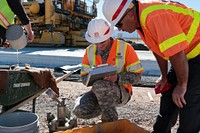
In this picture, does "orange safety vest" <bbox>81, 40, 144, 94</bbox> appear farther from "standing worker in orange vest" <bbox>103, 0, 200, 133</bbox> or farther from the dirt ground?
"standing worker in orange vest" <bbox>103, 0, 200, 133</bbox>

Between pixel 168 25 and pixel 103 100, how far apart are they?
1.30 metres

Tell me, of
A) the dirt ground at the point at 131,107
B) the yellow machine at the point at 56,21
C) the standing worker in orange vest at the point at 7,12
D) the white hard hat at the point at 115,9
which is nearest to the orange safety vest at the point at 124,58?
the dirt ground at the point at 131,107

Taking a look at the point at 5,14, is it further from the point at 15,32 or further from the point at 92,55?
the point at 92,55

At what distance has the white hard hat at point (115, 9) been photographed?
1.90m

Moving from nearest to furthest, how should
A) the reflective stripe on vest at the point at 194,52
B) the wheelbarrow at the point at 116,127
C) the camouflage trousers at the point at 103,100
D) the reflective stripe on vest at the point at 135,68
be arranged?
the reflective stripe on vest at the point at 194,52, the wheelbarrow at the point at 116,127, the camouflage trousers at the point at 103,100, the reflective stripe on vest at the point at 135,68

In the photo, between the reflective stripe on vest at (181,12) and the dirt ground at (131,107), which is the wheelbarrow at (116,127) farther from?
the reflective stripe on vest at (181,12)

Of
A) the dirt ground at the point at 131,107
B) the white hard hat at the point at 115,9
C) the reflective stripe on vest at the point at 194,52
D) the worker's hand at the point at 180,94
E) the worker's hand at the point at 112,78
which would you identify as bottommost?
the dirt ground at the point at 131,107

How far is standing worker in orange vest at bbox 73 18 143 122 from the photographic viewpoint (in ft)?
9.26

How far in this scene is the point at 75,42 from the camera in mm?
14789

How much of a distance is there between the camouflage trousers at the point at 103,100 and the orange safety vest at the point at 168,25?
90cm

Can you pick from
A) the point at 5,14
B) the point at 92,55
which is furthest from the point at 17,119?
the point at 5,14

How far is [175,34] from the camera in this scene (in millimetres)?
1744

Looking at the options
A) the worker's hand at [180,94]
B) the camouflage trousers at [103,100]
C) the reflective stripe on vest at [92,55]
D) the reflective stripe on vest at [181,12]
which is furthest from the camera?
the reflective stripe on vest at [92,55]

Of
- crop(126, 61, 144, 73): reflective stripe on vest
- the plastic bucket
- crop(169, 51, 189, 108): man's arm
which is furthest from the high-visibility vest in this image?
crop(169, 51, 189, 108): man's arm
